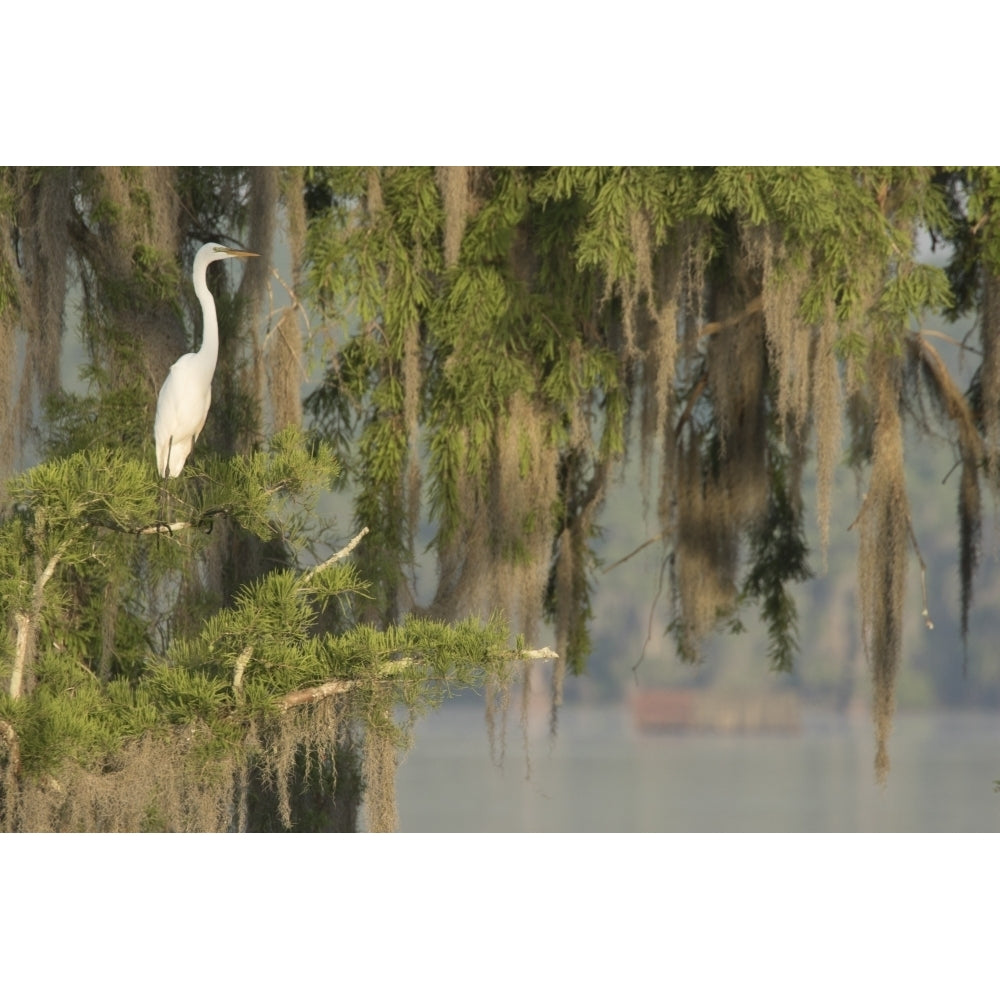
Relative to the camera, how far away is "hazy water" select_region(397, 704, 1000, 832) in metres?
16.4

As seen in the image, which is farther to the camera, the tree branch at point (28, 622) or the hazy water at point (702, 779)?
the hazy water at point (702, 779)

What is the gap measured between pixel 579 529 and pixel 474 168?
1.29 m

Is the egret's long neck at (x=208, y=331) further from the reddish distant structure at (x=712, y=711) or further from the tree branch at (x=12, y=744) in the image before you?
the reddish distant structure at (x=712, y=711)

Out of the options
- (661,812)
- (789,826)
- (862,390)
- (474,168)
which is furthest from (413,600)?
(661,812)

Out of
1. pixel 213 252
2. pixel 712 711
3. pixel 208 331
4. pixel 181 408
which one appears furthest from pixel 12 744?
pixel 712 711

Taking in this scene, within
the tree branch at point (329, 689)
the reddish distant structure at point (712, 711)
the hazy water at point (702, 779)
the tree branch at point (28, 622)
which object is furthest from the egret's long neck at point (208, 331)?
the reddish distant structure at point (712, 711)

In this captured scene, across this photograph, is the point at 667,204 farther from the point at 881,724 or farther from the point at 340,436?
the point at 881,724

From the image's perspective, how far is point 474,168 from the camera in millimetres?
4652

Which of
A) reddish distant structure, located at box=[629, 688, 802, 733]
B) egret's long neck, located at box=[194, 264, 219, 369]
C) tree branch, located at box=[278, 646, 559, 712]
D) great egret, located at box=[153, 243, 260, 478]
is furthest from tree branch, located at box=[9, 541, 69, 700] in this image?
reddish distant structure, located at box=[629, 688, 802, 733]

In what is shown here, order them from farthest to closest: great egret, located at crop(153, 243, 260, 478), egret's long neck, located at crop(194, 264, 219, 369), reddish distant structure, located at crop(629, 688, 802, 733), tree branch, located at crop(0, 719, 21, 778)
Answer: reddish distant structure, located at crop(629, 688, 802, 733), egret's long neck, located at crop(194, 264, 219, 369), great egret, located at crop(153, 243, 260, 478), tree branch, located at crop(0, 719, 21, 778)

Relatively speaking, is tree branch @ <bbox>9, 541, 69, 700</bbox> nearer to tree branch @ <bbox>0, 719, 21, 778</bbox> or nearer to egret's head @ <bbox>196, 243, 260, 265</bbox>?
tree branch @ <bbox>0, 719, 21, 778</bbox>

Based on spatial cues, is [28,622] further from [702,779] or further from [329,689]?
[702,779]

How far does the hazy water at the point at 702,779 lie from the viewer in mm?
16406

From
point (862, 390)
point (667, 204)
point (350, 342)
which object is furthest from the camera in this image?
point (862, 390)
